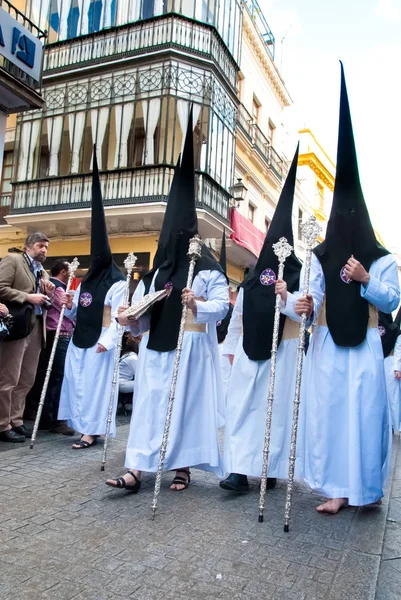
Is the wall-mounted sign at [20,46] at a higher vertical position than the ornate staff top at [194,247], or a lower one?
higher

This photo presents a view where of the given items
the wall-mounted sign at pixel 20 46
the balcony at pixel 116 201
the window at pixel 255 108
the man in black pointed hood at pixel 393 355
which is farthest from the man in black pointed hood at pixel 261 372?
the window at pixel 255 108

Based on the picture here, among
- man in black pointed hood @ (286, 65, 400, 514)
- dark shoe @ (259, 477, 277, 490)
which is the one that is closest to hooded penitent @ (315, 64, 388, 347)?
man in black pointed hood @ (286, 65, 400, 514)

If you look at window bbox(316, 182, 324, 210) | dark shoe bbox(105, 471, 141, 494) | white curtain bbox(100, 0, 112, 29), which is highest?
white curtain bbox(100, 0, 112, 29)

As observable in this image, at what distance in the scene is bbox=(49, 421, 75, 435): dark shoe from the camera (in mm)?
6566

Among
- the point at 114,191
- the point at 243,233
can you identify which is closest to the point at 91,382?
the point at 114,191

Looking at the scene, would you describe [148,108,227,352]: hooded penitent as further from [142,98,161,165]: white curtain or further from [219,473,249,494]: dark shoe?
[142,98,161,165]: white curtain

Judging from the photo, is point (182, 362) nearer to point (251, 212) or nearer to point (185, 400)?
point (185, 400)

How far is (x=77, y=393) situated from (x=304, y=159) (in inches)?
1069

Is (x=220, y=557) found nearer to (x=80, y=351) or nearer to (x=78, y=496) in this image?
(x=78, y=496)

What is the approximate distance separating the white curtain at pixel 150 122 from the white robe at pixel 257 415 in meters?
12.4

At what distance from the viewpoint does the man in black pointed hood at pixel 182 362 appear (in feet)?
13.8

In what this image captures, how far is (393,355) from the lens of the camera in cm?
845

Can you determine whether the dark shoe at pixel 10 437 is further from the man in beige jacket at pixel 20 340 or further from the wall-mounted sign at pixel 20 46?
the wall-mounted sign at pixel 20 46

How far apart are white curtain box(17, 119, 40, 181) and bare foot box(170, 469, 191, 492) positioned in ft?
50.1
